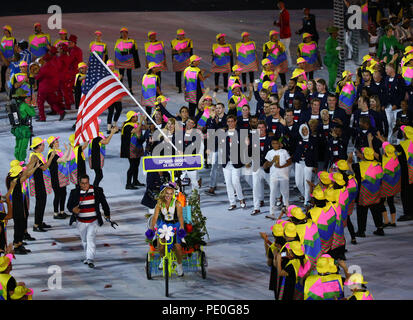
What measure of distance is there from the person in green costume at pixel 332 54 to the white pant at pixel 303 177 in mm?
8069

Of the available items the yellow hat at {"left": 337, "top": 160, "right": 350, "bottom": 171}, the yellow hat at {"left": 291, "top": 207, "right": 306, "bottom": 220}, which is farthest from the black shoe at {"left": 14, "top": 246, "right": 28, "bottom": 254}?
the yellow hat at {"left": 337, "top": 160, "right": 350, "bottom": 171}

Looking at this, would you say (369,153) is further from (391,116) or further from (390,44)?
(390,44)

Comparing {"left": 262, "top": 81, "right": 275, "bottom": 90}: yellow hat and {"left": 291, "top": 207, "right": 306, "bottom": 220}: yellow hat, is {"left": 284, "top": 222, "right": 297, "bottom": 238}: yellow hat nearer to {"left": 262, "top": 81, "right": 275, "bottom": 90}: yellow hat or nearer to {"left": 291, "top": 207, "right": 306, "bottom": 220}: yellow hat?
{"left": 291, "top": 207, "right": 306, "bottom": 220}: yellow hat

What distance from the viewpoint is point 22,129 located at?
22.2m

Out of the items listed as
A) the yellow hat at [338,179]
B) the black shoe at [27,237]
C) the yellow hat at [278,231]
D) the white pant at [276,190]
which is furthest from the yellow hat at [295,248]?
the black shoe at [27,237]

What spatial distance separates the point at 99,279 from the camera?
54.0 feet

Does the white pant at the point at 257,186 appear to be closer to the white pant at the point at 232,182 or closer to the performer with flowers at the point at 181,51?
the white pant at the point at 232,182

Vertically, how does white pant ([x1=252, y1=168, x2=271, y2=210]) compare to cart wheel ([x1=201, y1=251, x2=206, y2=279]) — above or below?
above

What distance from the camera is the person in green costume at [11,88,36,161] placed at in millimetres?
22219

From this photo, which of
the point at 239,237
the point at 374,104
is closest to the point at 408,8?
the point at 374,104

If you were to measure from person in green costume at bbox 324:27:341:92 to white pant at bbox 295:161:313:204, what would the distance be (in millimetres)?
8069

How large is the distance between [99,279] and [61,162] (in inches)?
136

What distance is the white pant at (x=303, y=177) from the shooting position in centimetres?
1978

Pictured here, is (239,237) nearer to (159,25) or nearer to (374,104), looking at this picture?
(374,104)
